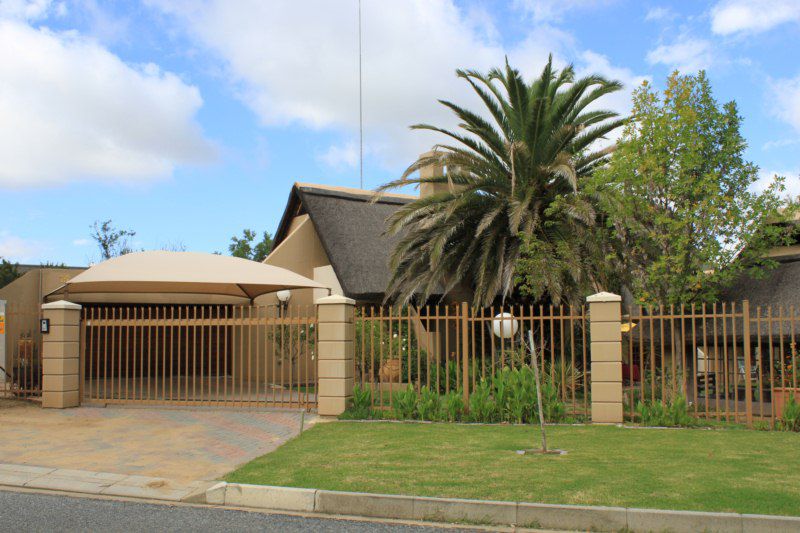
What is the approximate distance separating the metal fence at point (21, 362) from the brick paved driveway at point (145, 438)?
3.19ft

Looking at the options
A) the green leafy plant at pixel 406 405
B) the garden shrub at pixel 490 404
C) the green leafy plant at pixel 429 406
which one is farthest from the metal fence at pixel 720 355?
the green leafy plant at pixel 406 405

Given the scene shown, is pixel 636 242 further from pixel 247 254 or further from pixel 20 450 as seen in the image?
pixel 247 254

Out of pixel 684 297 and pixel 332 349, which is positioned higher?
pixel 684 297

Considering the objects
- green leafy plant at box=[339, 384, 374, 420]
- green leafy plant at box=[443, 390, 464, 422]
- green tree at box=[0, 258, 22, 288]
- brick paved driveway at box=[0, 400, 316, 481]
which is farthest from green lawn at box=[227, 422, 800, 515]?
green tree at box=[0, 258, 22, 288]

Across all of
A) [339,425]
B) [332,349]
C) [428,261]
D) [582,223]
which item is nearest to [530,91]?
[582,223]

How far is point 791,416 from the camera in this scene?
10531mm

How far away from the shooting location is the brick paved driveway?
905 centimetres

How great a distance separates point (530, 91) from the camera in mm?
17859

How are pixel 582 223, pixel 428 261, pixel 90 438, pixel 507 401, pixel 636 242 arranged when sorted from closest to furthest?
pixel 90 438 < pixel 507 401 < pixel 636 242 < pixel 582 223 < pixel 428 261

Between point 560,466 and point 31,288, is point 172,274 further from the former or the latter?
point 560,466

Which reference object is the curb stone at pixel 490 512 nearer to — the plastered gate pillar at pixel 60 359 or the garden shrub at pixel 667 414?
the garden shrub at pixel 667 414

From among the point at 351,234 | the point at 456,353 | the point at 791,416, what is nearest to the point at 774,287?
the point at 791,416

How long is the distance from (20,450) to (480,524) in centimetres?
684

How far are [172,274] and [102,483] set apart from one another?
346 inches
